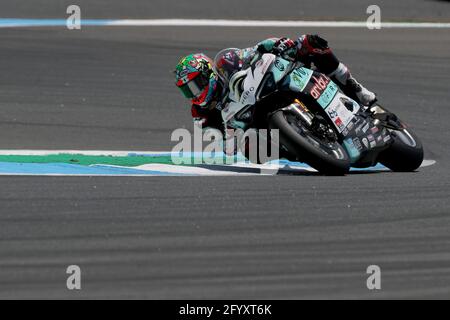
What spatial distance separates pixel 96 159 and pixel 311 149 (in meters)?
2.48

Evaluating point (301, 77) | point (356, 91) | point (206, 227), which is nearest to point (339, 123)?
point (301, 77)

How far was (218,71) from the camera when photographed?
10.7 meters

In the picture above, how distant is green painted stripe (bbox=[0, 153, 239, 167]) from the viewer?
11367 millimetres

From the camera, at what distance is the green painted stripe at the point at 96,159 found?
1137 cm

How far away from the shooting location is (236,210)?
28.6 ft

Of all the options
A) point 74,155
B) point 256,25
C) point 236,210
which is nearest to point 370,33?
point 256,25

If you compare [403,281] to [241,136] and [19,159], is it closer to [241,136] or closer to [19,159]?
[241,136]

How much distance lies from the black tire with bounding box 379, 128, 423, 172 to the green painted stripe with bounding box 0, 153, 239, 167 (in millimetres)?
1713

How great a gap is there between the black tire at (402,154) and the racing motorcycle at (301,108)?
0.32 ft

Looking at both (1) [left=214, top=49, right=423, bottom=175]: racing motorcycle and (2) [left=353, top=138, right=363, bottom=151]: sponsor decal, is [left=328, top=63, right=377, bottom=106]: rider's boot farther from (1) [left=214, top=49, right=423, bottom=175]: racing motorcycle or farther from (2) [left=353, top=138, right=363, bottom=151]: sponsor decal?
(2) [left=353, top=138, right=363, bottom=151]: sponsor decal

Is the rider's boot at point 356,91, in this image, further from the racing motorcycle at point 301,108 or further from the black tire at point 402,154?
the black tire at point 402,154

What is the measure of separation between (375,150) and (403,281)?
3756mm

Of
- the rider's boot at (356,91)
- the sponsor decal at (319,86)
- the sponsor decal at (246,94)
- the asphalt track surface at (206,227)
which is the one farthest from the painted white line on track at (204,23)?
the sponsor decal at (246,94)

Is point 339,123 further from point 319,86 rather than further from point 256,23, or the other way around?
point 256,23
